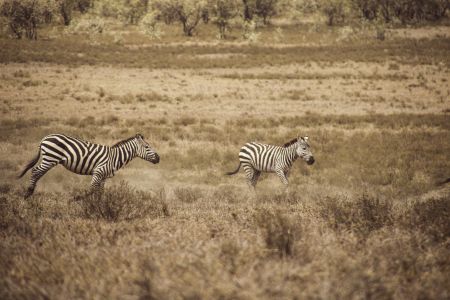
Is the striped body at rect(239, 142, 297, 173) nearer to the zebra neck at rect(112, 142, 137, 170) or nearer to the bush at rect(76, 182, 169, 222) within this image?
the zebra neck at rect(112, 142, 137, 170)

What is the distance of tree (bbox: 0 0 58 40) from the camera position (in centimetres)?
6355

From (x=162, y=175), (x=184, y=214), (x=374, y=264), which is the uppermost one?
(x=374, y=264)

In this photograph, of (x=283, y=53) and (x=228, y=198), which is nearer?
(x=228, y=198)

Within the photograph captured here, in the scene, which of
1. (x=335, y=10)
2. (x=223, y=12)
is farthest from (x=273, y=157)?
(x=335, y=10)

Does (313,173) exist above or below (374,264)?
below

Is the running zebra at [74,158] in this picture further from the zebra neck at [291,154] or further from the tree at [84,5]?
the tree at [84,5]

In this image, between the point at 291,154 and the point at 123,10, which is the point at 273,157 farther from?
the point at 123,10

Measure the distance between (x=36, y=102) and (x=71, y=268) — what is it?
24.2 m

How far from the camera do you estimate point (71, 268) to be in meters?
4.13

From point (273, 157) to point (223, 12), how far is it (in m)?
65.7

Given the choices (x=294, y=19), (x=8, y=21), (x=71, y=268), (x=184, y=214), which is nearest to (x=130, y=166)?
(x=184, y=214)

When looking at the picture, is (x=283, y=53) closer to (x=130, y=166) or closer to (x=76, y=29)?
(x=76, y=29)

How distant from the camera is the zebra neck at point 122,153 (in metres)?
11.0

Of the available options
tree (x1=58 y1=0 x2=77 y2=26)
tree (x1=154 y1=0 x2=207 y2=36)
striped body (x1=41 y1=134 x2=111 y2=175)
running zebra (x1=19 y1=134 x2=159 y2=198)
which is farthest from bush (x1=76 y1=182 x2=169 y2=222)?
tree (x1=58 y1=0 x2=77 y2=26)
